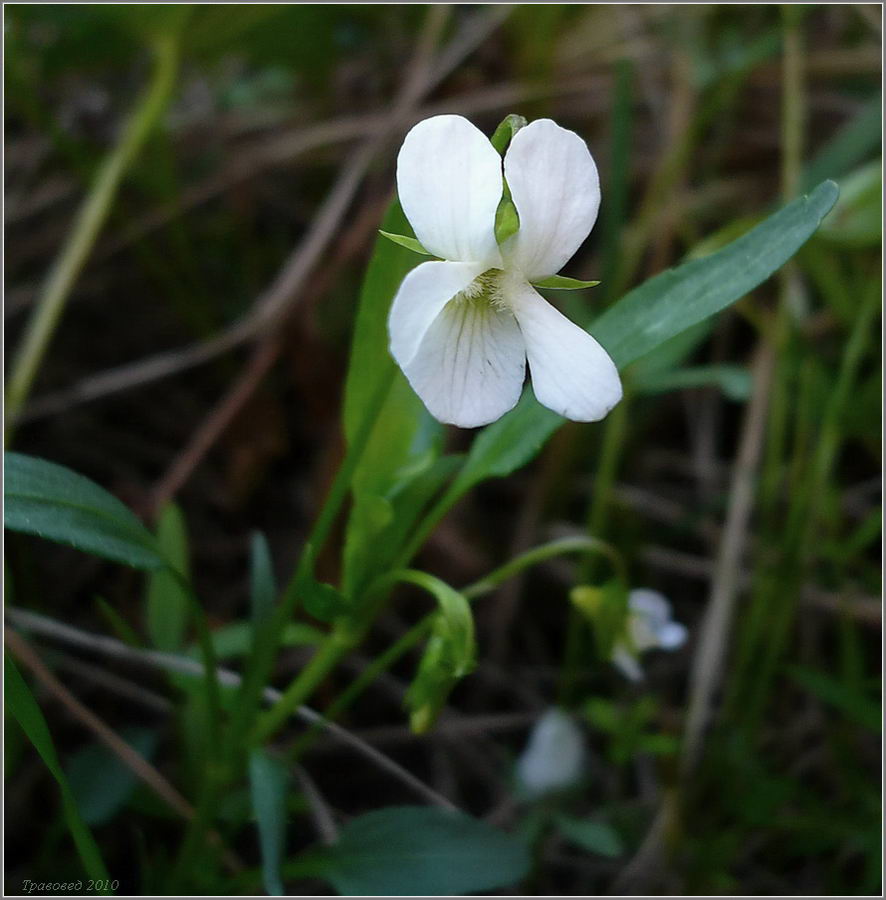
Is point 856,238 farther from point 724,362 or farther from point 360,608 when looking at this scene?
point 360,608

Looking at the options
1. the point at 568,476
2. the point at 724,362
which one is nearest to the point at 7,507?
the point at 568,476

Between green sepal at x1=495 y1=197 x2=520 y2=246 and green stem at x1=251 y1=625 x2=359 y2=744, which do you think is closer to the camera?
green sepal at x1=495 y1=197 x2=520 y2=246

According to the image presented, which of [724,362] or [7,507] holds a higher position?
[724,362]

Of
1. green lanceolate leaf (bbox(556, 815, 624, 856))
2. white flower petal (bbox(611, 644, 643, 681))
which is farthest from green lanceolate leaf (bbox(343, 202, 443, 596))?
green lanceolate leaf (bbox(556, 815, 624, 856))

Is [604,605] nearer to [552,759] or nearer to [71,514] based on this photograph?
[552,759]

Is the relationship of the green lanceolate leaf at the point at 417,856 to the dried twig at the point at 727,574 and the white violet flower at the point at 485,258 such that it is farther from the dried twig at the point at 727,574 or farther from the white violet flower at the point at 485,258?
the white violet flower at the point at 485,258

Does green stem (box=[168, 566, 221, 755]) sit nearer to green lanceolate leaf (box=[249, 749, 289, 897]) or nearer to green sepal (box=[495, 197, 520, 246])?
green lanceolate leaf (box=[249, 749, 289, 897])

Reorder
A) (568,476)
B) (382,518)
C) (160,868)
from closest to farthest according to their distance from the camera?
(382,518) → (160,868) → (568,476)

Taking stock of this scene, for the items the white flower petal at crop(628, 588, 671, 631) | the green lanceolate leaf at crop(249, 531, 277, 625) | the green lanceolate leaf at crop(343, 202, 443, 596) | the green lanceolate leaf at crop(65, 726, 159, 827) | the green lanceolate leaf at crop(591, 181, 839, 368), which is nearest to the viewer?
the green lanceolate leaf at crop(591, 181, 839, 368)
